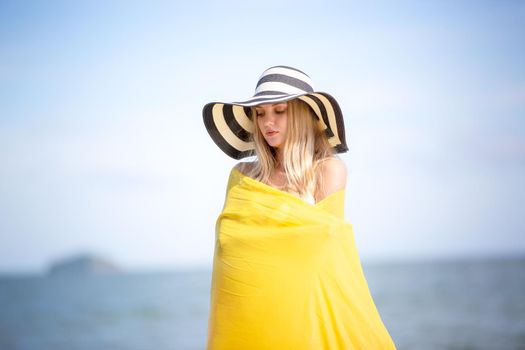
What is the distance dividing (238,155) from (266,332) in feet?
3.79

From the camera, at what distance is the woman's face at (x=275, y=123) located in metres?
3.33

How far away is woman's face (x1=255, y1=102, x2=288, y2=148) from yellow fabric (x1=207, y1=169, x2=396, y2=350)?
330 mm

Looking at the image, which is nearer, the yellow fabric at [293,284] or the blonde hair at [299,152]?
the yellow fabric at [293,284]

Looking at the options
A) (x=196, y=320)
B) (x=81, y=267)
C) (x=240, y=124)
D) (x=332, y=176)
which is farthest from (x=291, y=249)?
(x=81, y=267)

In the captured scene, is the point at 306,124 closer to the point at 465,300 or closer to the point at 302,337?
the point at 302,337

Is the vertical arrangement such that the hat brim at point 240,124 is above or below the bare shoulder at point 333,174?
above

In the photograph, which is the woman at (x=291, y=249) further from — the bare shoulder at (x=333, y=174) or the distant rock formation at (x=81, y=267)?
the distant rock formation at (x=81, y=267)

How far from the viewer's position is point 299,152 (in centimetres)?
330

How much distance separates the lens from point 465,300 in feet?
77.9

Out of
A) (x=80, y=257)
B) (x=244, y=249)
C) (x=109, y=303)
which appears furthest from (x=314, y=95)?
(x=80, y=257)

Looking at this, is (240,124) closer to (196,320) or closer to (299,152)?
(299,152)

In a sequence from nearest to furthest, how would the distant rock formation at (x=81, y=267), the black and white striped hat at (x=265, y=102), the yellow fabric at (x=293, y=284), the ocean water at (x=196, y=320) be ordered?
the yellow fabric at (x=293, y=284) < the black and white striped hat at (x=265, y=102) < the ocean water at (x=196, y=320) < the distant rock formation at (x=81, y=267)

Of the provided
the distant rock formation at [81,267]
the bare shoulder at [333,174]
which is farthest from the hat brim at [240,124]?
the distant rock formation at [81,267]

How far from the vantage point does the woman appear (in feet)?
9.59
